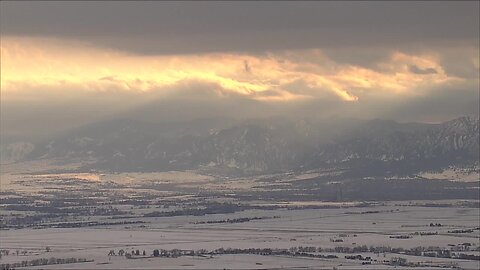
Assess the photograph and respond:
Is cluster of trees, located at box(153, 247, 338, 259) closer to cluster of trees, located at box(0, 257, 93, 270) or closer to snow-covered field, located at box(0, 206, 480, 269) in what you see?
snow-covered field, located at box(0, 206, 480, 269)

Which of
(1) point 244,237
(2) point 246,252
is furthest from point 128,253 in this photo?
(1) point 244,237

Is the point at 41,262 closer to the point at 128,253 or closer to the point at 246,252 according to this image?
the point at 128,253

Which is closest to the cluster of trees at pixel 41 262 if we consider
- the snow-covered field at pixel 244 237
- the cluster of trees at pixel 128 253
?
the snow-covered field at pixel 244 237

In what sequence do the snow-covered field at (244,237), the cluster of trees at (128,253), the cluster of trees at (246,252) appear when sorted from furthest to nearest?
the cluster of trees at (246,252) → the cluster of trees at (128,253) → the snow-covered field at (244,237)

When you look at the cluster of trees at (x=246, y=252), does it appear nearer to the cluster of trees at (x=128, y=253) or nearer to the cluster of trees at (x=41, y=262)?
the cluster of trees at (x=128, y=253)

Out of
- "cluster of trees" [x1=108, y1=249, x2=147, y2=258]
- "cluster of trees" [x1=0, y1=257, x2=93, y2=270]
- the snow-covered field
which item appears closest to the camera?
"cluster of trees" [x1=0, y1=257, x2=93, y2=270]

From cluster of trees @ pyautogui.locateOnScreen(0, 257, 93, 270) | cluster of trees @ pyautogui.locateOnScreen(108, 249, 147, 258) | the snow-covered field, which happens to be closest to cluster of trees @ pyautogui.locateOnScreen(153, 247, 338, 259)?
cluster of trees @ pyautogui.locateOnScreen(108, 249, 147, 258)

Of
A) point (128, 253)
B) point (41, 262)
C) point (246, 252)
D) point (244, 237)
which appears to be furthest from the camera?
point (244, 237)

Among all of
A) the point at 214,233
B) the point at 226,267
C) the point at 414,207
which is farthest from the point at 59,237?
the point at 414,207

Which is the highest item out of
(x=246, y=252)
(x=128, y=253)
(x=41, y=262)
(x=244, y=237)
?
(x=244, y=237)

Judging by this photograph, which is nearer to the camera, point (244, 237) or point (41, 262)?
point (41, 262)

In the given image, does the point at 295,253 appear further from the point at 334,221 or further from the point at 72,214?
the point at 72,214

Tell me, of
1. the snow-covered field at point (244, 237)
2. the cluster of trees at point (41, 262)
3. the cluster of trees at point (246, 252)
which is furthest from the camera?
the cluster of trees at point (246, 252)
